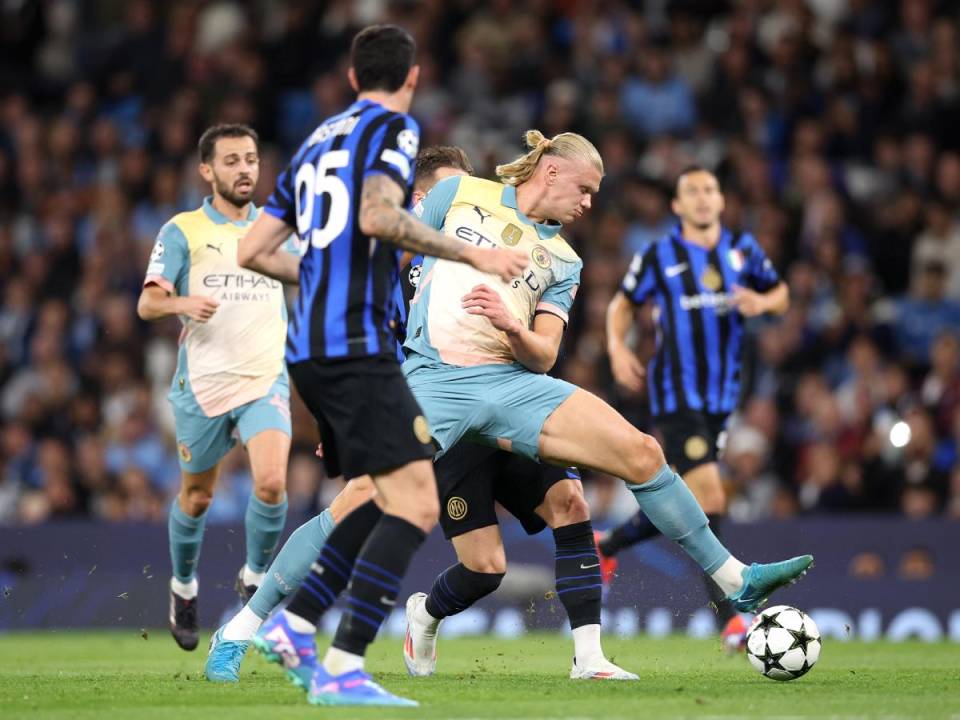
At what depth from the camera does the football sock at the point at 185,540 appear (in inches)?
351

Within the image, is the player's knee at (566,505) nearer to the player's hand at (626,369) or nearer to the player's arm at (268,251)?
the player's arm at (268,251)

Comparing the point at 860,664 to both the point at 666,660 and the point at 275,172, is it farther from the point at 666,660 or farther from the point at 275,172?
the point at 275,172

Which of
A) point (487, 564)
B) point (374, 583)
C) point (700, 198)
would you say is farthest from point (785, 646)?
point (700, 198)

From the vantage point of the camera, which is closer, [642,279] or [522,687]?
[522,687]

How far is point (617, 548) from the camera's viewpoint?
389 inches

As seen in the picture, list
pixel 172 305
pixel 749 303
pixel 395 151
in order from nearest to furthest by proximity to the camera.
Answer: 1. pixel 395 151
2. pixel 172 305
3. pixel 749 303

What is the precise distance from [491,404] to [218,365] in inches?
99.1

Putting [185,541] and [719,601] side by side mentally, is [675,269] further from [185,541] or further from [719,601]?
[185,541]

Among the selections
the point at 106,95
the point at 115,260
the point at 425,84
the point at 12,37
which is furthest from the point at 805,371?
the point at 12,37

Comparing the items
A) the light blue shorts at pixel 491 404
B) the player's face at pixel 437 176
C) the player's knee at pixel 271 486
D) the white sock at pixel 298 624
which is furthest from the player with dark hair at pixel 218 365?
the white sock at pixel 298 624

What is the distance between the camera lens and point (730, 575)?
691 centimetres

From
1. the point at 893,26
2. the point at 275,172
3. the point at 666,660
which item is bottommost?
the point at 666,660

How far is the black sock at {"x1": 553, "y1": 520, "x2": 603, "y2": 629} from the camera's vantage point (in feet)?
24.0

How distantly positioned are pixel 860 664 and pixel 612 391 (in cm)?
508
